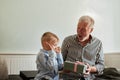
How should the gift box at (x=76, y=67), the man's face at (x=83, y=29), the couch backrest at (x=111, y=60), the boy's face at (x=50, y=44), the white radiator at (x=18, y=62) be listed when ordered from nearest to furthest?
the gift box at (x=76, y=67) < the boy's face at (x=50, y=44) < the man's face at (x=83, y=29) < the white radiator at (x=18, y=62) < the couch backrest at (x=111, y=60)

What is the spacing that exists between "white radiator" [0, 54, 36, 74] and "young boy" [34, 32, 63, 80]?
142 cm

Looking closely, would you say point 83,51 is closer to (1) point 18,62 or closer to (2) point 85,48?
(2) point 85,48

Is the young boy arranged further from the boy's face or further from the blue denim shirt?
the blue denim shirt

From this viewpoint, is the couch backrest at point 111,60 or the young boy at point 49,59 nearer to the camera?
the young boy at point 49,59

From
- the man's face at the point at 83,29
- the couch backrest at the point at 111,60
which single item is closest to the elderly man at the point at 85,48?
the man's face at the point at 83,29

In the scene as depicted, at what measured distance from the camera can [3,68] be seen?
274 centimetres

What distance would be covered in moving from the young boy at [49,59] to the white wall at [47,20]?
1.47 m

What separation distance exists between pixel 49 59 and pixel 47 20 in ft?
5.53

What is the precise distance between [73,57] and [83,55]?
10 centimetres

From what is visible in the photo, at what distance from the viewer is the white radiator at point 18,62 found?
3.41 m

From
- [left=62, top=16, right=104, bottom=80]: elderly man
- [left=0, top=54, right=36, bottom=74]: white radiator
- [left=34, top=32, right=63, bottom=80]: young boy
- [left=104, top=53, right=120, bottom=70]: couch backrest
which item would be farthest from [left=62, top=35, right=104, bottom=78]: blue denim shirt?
[left=104, top=53, right=120, bottom=70]: couch backrest

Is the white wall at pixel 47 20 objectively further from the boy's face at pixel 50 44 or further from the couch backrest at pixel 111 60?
the boy's face at pixel 50 44

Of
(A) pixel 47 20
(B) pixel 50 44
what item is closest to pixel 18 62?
(A) pixel 47 20

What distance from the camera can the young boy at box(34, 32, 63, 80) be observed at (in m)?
2.06
